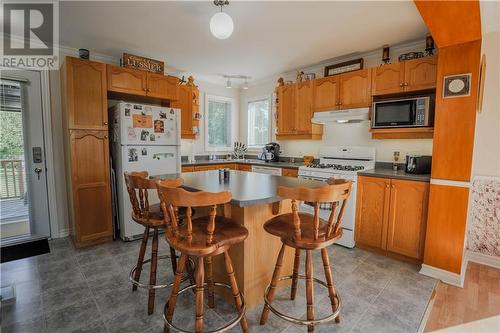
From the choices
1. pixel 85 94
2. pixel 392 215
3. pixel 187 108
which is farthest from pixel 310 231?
pixel 187 108

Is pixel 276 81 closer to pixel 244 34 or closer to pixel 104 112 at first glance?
pixel 244 34

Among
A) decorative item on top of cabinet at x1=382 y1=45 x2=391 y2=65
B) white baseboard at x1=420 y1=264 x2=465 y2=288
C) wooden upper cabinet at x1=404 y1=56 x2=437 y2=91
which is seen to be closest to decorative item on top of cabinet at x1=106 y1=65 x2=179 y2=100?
decorative item on top of cabinet at x1=382 y1=45 x2=391 y2=65

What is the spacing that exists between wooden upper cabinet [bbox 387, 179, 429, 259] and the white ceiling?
168 centimetres

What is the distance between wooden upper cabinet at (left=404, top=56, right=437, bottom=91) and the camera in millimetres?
2674

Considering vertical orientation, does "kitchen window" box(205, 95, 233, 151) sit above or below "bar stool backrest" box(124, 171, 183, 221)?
above

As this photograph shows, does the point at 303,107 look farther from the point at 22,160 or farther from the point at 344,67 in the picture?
the point at 22,160

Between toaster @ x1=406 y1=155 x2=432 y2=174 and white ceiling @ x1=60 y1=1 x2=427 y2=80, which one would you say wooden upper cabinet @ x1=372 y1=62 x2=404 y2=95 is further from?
toaster @ x1=406 y1=155 x2=432 y2=174

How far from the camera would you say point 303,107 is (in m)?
3.84

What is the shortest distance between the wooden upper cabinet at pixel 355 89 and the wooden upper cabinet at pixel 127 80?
272cm

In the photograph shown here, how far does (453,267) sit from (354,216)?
0.98 m

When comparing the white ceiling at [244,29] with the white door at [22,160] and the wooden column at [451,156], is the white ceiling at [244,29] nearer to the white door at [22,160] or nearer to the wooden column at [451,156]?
the wooden column at [451,156]

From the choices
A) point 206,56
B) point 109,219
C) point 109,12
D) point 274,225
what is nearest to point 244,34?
point 206,56

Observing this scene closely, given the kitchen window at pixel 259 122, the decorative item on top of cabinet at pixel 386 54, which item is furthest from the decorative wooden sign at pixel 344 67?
the kitchen window at pixel 259 122

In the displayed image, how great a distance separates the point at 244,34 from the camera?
9.25 feet
